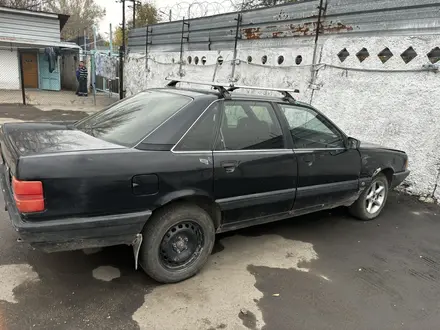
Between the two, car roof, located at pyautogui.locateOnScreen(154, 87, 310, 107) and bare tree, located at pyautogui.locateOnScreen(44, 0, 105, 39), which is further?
bare tree, located at pyautogui.locateOnScreen(44, 0, 105, 39)

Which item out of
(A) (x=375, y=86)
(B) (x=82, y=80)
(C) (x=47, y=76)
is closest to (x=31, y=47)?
(C) (x=47, y=76)

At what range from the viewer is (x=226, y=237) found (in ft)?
13.5

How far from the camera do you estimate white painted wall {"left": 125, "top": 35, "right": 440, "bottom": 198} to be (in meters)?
5.55

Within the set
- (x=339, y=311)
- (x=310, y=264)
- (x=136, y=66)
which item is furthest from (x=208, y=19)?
(x=339, y=311)

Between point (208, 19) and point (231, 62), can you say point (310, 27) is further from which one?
point (208, 19)

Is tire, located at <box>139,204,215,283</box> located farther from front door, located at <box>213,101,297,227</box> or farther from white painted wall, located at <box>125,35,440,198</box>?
white painted wall, located at <box>125,35,440,198</box>

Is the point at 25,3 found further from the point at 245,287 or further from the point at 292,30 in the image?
the point at 245,287

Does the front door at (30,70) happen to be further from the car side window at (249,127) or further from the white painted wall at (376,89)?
the car side window at (249,127)

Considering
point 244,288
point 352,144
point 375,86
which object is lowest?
point 244,288

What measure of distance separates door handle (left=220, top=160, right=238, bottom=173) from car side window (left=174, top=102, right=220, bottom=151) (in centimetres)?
19

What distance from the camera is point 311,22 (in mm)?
7141

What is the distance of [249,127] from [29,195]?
1.98 m

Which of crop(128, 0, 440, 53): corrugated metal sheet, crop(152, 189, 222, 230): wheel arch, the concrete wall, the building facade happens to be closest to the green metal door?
the building facade

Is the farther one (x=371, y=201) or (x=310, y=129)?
(x=371, y=201)
